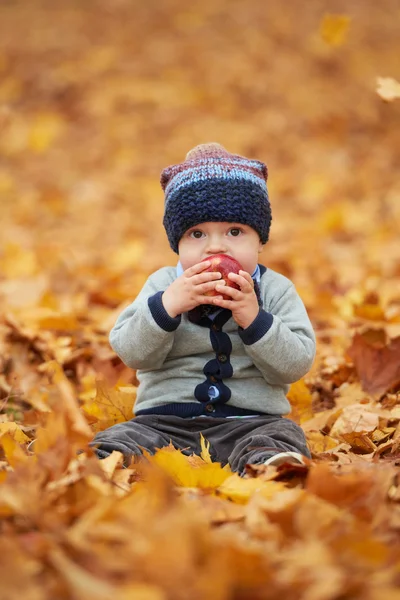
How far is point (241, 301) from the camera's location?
2.38 meters

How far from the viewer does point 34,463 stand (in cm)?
188

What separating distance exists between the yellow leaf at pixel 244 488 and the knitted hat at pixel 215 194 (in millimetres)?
839

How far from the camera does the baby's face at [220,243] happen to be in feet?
8.18

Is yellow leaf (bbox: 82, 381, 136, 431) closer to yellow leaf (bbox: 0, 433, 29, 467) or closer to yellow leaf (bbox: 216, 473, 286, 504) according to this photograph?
yellow leaf (bbox: 0, 433, 29, 467)

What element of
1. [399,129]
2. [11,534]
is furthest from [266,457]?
[399,129]

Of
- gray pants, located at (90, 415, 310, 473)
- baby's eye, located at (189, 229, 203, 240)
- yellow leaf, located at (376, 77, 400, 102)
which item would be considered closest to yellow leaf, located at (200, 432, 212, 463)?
gray pants, located at (90, 415, 310, 473)

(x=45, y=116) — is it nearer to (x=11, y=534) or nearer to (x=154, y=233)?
(x=154, y=233)

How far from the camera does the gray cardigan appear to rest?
2.44 meters

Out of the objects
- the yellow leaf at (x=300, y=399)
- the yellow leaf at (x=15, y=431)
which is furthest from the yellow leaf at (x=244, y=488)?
the yellow leaf at (x=300, y=399)

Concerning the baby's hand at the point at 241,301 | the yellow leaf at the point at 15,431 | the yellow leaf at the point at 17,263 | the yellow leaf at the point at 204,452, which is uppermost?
the yellow leaf at the point at 17,263

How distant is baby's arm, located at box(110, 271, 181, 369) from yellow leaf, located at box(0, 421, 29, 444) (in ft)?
1.24

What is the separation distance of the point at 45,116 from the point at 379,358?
6569 mm

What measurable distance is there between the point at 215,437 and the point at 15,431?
1.97 feet

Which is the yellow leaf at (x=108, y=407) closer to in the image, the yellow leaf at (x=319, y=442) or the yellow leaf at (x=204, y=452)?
the yellow leaf at (x=204, y=452)
